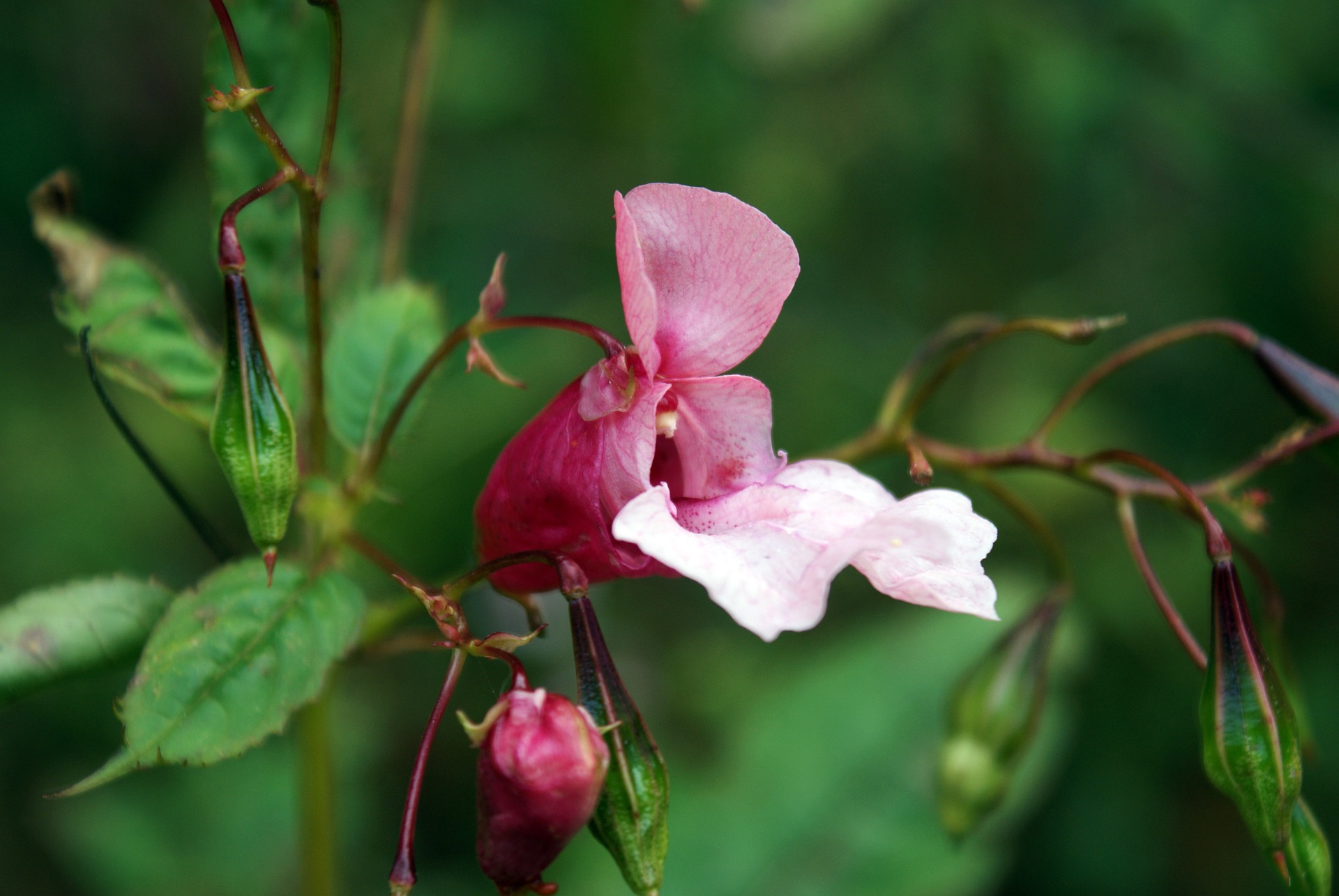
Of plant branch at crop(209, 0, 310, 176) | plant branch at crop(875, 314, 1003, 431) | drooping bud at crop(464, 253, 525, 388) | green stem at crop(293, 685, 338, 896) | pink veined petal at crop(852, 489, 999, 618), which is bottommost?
green stem at crop(293, 685, 338, 896)

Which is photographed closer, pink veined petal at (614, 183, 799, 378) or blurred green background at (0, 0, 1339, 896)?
pink veined petal at (614, 183, 799, 378)

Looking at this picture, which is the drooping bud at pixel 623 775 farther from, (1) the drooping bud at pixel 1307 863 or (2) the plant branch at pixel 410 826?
(1) the drooping bud at pixel 1307 863

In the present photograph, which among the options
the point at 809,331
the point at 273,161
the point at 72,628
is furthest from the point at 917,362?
the point at 809,331

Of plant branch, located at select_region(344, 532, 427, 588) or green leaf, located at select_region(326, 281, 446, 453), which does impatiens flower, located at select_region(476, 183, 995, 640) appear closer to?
plant branch, located at select_region(344, 532, 427, 588)

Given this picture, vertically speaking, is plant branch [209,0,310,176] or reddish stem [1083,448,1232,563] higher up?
plant branch [209,0,310,176]

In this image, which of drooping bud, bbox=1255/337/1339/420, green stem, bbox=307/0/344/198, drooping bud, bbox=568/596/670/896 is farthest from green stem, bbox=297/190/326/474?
drooping bud, bbox=1255/337/1339/420

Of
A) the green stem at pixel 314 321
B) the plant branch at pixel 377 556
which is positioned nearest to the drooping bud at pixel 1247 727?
the plant branch at pixel 377 556

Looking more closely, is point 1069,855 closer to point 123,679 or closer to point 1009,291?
point 1009,291

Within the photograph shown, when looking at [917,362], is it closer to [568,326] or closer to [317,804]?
[568,326]
